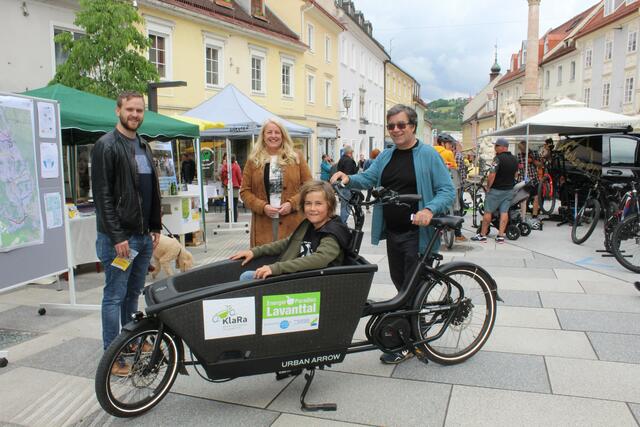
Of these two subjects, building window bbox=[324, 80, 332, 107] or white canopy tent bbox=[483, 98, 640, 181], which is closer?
white canopy tent bbox=[483, 98, 640, 181]

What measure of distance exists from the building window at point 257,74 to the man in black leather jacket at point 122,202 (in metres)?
20.2

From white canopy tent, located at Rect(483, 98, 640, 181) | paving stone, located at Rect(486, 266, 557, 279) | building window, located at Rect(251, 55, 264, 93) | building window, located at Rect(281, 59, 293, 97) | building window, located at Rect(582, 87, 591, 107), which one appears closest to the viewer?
paving stone, located at Rect(486, 266, 557, 279)

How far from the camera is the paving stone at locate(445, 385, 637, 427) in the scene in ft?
9.96

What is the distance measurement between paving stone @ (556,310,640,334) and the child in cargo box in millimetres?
2729

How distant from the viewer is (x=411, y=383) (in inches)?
142

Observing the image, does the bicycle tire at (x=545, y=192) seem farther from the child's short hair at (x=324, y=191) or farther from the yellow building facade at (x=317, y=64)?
the yellow building facade at (x=317, y=64)

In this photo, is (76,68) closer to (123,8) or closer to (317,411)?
(123,8)

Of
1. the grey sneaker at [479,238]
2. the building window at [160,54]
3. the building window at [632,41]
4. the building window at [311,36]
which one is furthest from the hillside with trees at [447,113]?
the grey sneaker at [479,238]

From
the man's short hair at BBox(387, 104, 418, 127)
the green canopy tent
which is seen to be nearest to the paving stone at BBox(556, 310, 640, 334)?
the man's short hair at BBox(387, 104, 418, 127)

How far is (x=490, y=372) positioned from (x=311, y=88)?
2708 centimetres

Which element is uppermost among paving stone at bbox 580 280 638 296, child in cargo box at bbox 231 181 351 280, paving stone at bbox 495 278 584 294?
child in cargo box at bbox 231 181 351 280

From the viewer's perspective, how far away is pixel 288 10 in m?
27.8

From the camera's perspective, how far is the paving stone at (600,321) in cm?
469

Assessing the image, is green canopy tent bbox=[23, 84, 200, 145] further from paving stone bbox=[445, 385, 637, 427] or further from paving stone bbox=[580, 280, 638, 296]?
paving stone bbox=[580, 280, 638, 296]
